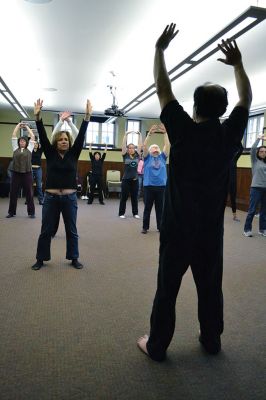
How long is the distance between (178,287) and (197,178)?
609 mm

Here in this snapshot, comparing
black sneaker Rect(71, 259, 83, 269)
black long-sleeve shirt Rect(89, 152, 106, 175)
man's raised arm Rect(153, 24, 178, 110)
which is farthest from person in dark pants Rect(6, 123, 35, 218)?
man's raised arm Rect(153, 24, 178, 110)

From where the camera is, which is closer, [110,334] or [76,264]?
[110,334]

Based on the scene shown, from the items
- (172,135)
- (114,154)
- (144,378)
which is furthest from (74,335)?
(114,154)

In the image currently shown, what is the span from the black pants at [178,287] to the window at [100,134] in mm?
10882

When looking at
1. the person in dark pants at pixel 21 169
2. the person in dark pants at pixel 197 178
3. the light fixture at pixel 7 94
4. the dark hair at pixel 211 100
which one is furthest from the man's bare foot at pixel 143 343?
the light fixture at pixel 7 94

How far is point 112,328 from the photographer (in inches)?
88.0

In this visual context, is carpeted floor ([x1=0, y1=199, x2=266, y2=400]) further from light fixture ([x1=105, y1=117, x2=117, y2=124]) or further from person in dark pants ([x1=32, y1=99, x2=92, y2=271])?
light fixture ([x1=105, y1=117, x2=117, y2=124])

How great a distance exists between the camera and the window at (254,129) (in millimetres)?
9836

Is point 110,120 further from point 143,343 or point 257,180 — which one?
point 143,343

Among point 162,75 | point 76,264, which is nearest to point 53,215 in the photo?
point 76,264

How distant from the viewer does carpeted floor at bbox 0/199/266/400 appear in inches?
64.6

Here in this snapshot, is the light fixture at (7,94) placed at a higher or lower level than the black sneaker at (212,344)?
higher

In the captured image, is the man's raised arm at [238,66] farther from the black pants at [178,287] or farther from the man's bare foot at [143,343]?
the man's bare foot at [143,343]

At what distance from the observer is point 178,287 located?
176 centimetres
